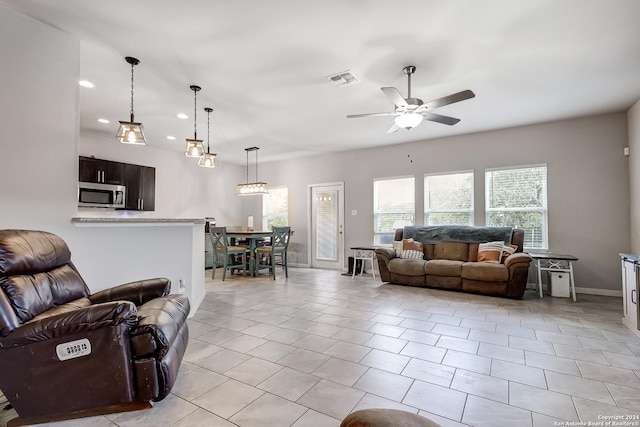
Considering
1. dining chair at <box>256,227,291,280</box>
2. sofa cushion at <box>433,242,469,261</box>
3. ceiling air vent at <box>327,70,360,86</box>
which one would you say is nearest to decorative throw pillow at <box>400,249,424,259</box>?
sofa cushion at <box>433,242,469,261</box>

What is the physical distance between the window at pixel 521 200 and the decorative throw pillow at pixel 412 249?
1308mm

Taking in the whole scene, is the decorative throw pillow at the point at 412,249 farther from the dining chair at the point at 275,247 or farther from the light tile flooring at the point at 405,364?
the dining chair at the point at 275,247

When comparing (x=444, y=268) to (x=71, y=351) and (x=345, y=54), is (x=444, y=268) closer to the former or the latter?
(x=345, y=54)

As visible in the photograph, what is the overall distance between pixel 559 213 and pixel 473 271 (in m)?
1.78

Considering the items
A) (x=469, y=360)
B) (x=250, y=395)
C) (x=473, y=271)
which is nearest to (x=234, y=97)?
(x=250, y=395)

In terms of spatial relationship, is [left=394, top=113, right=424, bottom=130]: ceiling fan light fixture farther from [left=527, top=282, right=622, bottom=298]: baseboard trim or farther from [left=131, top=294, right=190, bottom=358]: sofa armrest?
[left=527, top=282, right=622, bottom=298]: baseboard trim

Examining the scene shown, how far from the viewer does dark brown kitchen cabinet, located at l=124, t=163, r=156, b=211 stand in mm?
5898

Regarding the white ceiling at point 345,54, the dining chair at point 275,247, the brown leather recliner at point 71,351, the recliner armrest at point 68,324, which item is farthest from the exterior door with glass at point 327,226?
the recliner armrest at point 68,324

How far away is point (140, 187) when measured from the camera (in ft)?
19.9

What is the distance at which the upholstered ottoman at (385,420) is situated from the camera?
0.93 meters

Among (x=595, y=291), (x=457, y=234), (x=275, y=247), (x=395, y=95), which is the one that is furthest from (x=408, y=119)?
(x=595, y=291)

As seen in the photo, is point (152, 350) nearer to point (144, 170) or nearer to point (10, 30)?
point (10, 30)

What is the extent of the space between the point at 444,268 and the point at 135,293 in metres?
4.21

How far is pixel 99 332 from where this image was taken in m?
1.60
